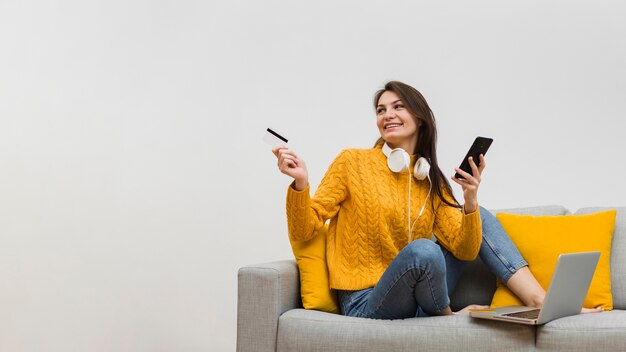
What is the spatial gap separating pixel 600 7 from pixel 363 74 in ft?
3.64

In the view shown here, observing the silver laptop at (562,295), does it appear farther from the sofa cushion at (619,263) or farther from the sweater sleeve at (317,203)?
the sweater sleeve at (317,203)

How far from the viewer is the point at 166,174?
3.46 meters

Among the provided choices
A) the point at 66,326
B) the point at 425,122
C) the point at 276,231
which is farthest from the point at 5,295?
the point at 425,122

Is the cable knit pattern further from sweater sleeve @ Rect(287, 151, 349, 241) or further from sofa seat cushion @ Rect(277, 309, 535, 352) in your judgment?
sofa seat cushion @ Rect(277, 309, 535, 352)

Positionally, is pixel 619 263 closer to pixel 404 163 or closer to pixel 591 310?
pixel 591 310

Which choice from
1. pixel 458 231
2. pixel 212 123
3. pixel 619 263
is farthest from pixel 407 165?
pixel 212 123

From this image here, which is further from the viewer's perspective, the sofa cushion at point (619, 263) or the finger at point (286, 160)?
the sofa cushion at point (619, 263)

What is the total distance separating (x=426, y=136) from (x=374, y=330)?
80 cm

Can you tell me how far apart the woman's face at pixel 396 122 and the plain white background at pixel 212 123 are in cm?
80

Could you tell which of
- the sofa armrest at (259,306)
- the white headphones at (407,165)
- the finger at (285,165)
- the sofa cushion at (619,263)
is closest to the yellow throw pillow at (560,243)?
the sofa cushion at (619,263)

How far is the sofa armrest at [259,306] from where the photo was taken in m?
2.21

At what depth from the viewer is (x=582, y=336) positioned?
2.00 m

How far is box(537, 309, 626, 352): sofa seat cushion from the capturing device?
6.53 ft

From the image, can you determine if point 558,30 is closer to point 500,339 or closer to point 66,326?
point 500,339
